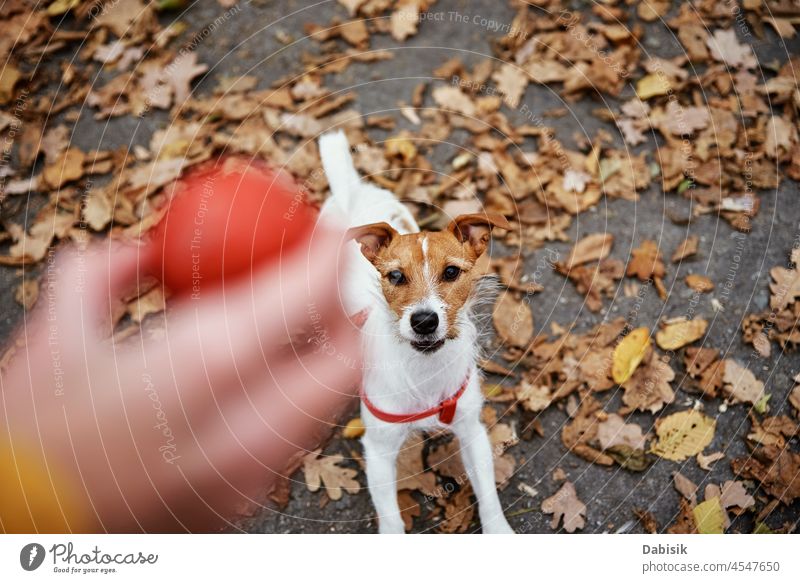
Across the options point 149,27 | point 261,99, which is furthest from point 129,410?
point 149,27

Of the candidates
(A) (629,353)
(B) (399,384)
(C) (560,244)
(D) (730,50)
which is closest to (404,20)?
(C) (560,244)

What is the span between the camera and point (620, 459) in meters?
4.06

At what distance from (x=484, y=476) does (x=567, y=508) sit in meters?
0.63

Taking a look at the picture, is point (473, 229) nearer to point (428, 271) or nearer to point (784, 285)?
point (428, 271)

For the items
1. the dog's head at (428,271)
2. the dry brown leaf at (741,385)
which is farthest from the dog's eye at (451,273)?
the dry brown leaf at (741,385)

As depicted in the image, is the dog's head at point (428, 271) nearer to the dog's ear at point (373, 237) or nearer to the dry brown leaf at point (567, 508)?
the dog's ear at point (373, 237)

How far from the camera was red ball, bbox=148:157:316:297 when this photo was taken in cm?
430

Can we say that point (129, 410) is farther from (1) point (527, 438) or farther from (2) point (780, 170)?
(2) point (780, 170)

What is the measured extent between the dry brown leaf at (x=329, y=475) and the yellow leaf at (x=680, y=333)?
2.44 meters

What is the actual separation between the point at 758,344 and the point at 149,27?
6.16 m

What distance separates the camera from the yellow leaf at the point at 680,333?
4453 millimetres

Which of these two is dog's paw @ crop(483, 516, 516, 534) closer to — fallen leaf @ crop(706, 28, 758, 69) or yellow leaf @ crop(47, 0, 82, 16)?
fallen leaf @ crop(706, 28, 758, 69)

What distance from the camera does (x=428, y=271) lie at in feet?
9.84

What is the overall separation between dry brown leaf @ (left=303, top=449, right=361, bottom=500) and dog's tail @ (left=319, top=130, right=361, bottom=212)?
1820 mm
